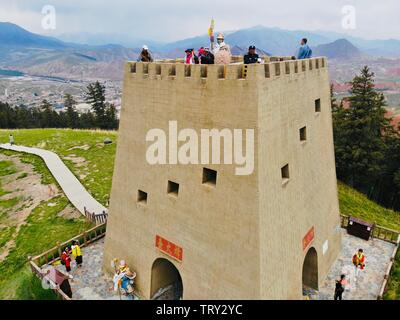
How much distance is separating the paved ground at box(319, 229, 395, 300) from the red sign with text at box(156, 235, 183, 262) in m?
7.45

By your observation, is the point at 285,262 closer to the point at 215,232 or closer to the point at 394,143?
the point at 215,232

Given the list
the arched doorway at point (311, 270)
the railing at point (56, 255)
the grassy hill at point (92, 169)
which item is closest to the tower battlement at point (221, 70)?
the arched doorway at point (311, 270)

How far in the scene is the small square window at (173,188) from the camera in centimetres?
1440

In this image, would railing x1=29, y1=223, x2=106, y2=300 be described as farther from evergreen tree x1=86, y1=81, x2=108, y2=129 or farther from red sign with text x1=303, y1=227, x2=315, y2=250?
evergreen tree x1=86, y1=81, x2=108, y2=129

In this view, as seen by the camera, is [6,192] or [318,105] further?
[6,192]

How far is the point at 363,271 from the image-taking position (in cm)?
1739

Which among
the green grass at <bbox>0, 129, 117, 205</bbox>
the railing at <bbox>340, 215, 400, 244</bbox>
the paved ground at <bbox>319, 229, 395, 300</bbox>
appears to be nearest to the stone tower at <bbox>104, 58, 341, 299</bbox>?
the paved ground at <bbox>319, 229, 395, 300</bbox>

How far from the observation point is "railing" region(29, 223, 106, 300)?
15.6m

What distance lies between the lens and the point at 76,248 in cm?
1775

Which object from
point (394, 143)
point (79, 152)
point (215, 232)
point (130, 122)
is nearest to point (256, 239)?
point (215, 232)

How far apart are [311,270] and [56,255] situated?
575 inches
